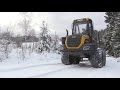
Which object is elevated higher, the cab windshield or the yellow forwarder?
the cab windshield

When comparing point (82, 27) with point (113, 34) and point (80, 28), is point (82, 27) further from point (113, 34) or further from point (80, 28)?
point (113, 34)

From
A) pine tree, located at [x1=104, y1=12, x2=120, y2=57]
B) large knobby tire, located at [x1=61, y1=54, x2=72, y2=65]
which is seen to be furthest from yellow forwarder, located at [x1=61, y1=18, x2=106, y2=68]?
pine tree, located at [x1=104, y1=12, x2=120, y2=57]

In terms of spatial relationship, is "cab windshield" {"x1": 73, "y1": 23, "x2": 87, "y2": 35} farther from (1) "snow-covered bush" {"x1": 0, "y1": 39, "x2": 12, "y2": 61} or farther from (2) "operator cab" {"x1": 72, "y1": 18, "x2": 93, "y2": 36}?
(1) "snow-covered bush" {"x1": 0, "y1": 39, "x2": 12, "y2": 61}

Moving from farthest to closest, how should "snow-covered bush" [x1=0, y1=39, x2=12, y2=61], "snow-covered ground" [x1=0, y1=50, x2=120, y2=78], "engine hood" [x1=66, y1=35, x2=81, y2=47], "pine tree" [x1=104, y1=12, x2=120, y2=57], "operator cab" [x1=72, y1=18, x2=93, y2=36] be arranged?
"pine tree" [x1=104, y1=12, x2=120, y2=57]
"snow-covered bush" [x1=0, y1=39, x2=12, y2=61]
"operator cab" [x1=72, y1=18, x2=93, y2=36]
"engine hood" [x1=66, y1=35, x2=81, y2=47]
"snow-covered ground" [x1=0, y1=50, x2=120, y2=78]

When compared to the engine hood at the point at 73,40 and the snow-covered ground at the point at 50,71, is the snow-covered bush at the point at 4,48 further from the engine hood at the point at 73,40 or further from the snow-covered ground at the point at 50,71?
the engine hood at the point at 73,40

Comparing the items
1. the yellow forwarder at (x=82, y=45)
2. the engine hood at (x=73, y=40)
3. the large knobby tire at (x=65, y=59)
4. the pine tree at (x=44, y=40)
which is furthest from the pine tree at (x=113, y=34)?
the engine hood at (x=73, y=40)

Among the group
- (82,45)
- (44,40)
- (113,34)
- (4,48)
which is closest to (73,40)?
(82,45)

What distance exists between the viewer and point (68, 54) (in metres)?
14.8

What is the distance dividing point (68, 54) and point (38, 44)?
11.7 meters

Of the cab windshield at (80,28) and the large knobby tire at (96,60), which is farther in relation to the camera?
the cab windshield at (80,28)

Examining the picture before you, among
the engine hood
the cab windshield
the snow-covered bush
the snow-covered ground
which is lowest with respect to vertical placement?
the snow-covered ground

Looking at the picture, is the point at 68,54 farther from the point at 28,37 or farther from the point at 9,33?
the point at 28,37

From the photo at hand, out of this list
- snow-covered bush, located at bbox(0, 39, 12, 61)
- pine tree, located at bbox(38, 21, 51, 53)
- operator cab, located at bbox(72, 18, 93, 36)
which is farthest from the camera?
pine tree, located at bbox(38, 21, 51, 53)
